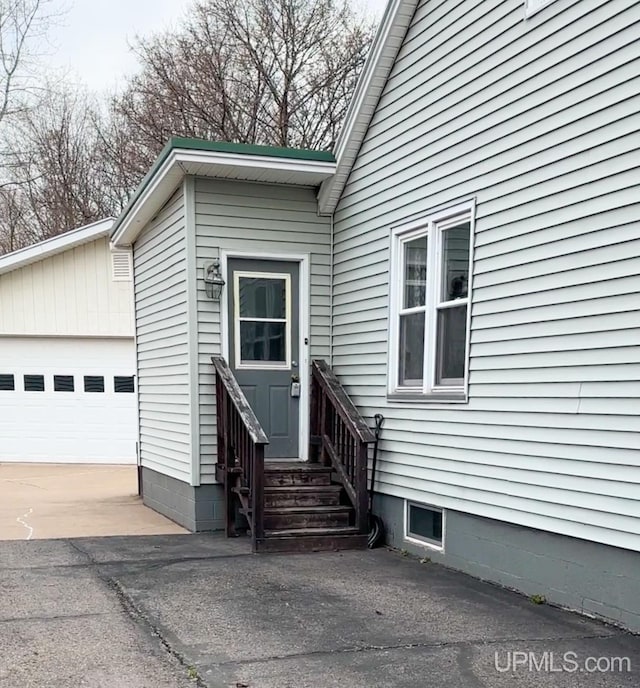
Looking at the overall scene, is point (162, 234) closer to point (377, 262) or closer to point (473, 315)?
point (377, 262)

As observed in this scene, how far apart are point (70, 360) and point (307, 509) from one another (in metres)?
8.18

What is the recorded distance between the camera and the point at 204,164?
6148 millimetres

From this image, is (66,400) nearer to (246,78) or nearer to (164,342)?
(164,342)

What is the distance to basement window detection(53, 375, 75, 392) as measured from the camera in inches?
491

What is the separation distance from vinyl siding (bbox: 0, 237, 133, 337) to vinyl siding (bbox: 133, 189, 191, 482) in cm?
387

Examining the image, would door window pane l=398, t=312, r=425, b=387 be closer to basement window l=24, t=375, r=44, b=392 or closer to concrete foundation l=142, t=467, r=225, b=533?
concrete foundation l=142, t=467, r=225, b=533

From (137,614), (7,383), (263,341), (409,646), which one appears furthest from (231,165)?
(7,383)

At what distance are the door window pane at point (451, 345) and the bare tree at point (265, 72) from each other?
11.4 metres

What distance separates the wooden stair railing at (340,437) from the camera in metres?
5.85

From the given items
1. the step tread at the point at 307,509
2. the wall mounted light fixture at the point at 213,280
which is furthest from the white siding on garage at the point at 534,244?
the wall mounted light fixture at the point at 213,280

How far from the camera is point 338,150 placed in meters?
6.59

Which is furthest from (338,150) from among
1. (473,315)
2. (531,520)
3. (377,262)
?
(531,520)

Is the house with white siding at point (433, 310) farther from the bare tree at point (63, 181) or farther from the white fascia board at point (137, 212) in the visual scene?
the bare tree at point (63, 181)

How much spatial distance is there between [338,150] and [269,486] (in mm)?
3410
